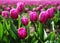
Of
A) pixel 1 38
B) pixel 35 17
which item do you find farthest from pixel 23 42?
pixel 35 17

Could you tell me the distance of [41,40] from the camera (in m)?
1.50

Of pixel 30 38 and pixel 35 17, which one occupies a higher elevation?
pixel 35 17

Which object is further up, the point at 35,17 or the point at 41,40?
the point at 35,17

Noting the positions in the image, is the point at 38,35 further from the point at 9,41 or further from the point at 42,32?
the point at 9,41

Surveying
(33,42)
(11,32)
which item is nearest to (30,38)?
(33,42)

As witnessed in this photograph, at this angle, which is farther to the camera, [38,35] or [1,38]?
[38,35]

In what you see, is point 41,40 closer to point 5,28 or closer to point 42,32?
point 42,32

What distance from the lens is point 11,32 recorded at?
4.61 feet

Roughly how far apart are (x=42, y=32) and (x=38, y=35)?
0.05 m

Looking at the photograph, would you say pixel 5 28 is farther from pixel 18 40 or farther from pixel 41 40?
pixel 41 40

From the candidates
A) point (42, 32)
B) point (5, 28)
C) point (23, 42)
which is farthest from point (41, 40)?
point (5, 28)

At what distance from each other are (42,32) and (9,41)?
265mm

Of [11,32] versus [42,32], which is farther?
[42,32]

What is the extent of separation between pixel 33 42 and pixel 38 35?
130mm
